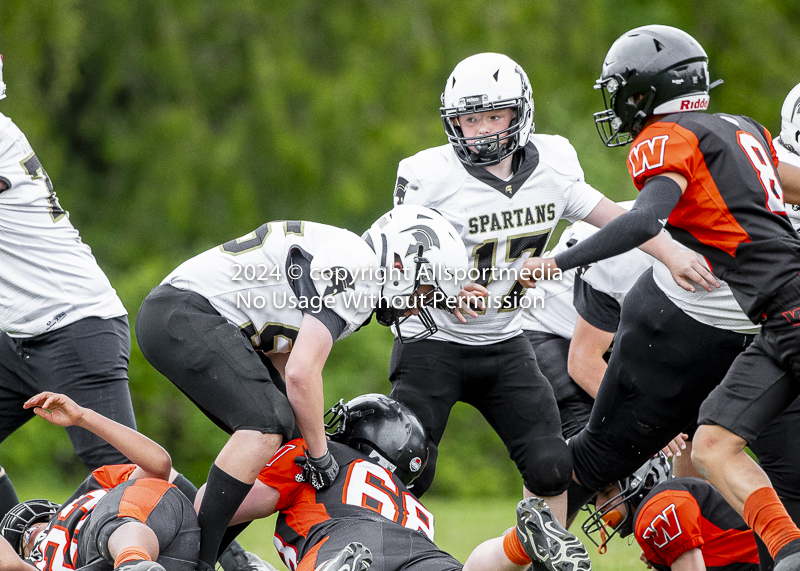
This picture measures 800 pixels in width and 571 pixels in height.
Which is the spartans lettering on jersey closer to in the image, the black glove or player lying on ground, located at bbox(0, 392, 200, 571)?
the black glove

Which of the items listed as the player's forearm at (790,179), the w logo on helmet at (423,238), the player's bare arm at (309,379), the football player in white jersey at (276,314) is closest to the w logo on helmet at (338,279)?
the football player in white jersey at (276,314)

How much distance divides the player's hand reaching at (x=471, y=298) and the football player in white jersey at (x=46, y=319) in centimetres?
140

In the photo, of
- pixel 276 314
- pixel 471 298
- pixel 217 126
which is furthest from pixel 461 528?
pixel 217 126

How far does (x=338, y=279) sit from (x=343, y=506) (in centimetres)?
80

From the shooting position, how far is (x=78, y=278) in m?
4.18

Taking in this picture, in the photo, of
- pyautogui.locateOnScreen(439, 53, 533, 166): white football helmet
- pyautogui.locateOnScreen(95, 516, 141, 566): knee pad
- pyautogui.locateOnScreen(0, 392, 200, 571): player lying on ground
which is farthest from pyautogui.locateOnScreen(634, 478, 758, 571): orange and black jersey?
pyautogui.locateOnScreen(95, 516, 141, 566): knee pad

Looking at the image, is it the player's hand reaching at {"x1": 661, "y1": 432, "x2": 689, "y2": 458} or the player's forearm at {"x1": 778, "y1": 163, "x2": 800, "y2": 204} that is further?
the player's hand reaching at {"x1": 661, "y1": 432, "x2": 689, "y2": 458}

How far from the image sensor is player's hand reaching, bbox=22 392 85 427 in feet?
11.1

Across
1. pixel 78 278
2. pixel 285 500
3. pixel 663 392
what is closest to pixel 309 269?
pixel 285 500

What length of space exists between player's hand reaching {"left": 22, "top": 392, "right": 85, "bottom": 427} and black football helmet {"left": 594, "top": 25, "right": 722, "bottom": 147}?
7.28 feet

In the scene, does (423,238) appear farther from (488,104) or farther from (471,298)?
(488,104)

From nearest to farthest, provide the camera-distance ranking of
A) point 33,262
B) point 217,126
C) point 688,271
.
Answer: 1. point 688,271
2. point 33,262
3. point 217,126

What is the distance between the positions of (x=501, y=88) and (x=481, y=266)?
75 centimetres

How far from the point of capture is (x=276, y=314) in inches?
150
